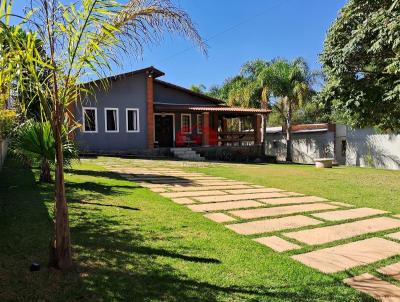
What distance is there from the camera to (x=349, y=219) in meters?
5.70

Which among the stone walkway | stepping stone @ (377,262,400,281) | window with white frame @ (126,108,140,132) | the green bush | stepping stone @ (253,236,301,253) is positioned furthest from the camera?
window with white frame @ (126,108,140,132)

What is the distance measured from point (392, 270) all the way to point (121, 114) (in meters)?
17.9

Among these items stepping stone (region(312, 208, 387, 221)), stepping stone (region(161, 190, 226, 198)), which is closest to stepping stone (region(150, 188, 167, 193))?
stepping stone (region(161, 190, 226, 198))

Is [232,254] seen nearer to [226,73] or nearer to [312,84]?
[312,84]

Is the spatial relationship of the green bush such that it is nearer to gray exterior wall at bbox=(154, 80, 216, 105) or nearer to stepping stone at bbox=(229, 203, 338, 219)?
stepping stone at bbox=(229, 203, 338, 219)

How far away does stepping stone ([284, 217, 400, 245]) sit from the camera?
4.63 m

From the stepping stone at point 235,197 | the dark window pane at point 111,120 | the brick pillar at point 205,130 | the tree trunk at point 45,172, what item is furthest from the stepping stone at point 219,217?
the brick pillar at point 205,130

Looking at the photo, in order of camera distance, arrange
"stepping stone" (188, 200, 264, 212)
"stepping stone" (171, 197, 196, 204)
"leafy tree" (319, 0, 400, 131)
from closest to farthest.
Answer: "stepping stone" (188, 200, 264, 212), "stepping stone" (171, 197, 196, 204), "leafy tree" (319, 0, 400, 131)

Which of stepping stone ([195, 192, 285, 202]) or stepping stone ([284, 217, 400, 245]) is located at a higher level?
stepping stone ([195, 192, 285, 202])

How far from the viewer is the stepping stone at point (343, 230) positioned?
4633mm

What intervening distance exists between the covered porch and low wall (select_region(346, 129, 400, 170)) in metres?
5.32

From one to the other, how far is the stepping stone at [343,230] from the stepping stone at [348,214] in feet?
0.93

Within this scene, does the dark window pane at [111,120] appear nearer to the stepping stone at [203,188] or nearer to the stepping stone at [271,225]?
the stepping stone at [203,188]

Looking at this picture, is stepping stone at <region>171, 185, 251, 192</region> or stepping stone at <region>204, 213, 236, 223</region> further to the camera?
stepping stone at <region>171, 185, 251, 192</region>
